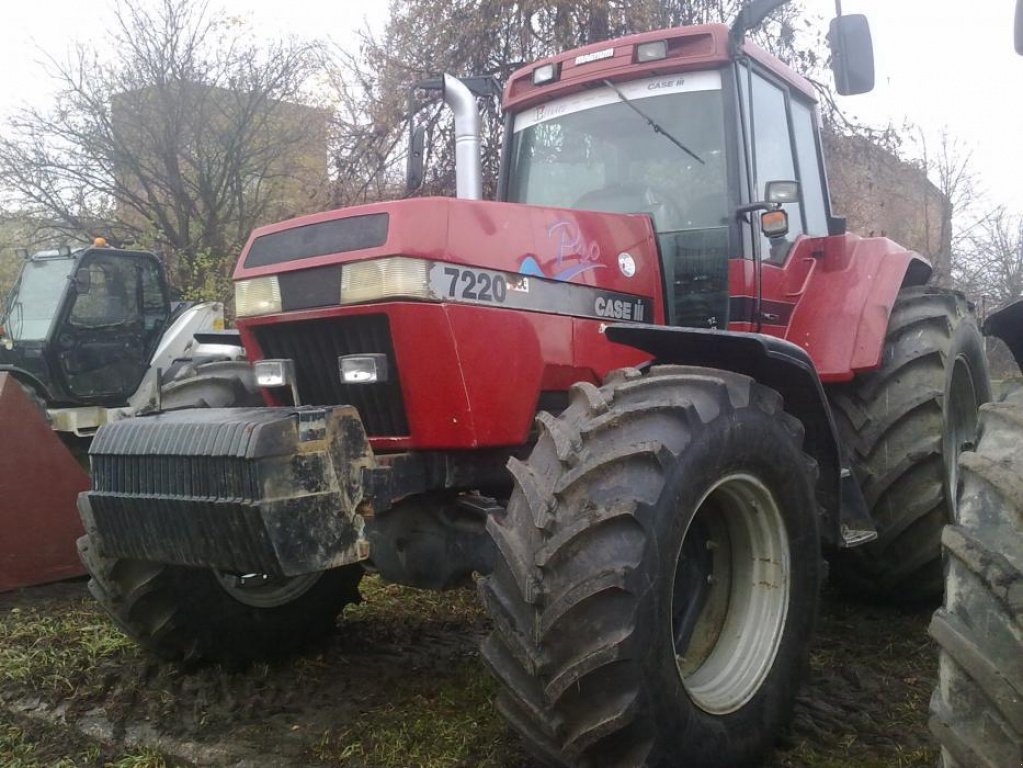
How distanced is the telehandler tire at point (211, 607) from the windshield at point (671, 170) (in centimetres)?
192

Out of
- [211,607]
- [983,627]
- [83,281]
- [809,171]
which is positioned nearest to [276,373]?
[211,607]

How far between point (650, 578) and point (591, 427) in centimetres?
45

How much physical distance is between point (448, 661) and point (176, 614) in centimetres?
115

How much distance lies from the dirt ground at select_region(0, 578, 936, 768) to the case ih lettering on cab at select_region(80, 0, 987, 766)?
0.21 m

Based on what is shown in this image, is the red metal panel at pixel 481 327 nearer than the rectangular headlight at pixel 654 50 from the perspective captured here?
Yes

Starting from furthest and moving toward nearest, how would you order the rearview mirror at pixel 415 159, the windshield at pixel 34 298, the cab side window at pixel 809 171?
1. the windshield at pixel 34 298
2. the cab side window at pixel 809 171
3. the rearview mirror at pixel 415 159

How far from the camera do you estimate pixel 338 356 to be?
132 inches

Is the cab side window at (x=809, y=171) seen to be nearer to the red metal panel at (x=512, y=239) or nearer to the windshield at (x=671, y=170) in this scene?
the windshield at (x=671, y=170)

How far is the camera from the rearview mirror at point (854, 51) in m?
3.89

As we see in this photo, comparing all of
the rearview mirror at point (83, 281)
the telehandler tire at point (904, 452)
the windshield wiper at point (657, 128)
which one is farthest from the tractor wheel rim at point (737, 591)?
the rearview mirror at point (83, 281)

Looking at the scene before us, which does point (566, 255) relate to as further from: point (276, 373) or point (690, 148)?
point (276, 373)

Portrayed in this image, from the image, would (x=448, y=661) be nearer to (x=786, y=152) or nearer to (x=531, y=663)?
(x=531, y=663)

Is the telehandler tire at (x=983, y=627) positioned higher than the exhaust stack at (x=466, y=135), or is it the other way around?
the exhaust stack at (x=466, y=135)

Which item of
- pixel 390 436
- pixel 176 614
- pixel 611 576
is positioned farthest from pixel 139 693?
pixel 611 576
